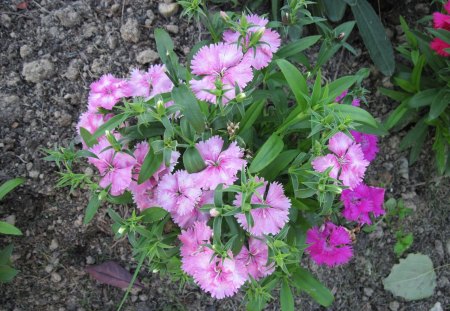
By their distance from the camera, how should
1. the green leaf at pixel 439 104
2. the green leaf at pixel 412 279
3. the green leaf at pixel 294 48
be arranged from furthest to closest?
1. the green leaf at pixel 412 279
2. the green leaf at pixel 439 104
3. the green leaf at pixel 294 48

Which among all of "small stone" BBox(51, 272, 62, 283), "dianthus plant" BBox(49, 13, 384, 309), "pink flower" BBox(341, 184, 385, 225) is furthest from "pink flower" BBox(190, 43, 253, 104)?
"small stone" BBox(51, 272, 62, 283)

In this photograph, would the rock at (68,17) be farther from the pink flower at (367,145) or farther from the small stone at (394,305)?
the small stone at (394,305)

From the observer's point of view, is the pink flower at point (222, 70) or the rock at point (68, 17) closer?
the pink flower at point (222, 70)

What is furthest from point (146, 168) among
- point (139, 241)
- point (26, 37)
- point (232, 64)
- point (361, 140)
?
point (26, 37)

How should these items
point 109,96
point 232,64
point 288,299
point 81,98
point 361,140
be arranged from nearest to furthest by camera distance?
1. point 232,64
2. point 109,96
3. point 288,299
4. point 361,140
5. point 81,98

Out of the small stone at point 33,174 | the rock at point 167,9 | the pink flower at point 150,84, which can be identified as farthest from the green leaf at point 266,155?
the small stone at point 33,174

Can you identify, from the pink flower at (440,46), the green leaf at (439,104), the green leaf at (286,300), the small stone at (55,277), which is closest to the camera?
the green leaf at (286,300)

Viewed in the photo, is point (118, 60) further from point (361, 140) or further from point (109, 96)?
point (361, 140)
